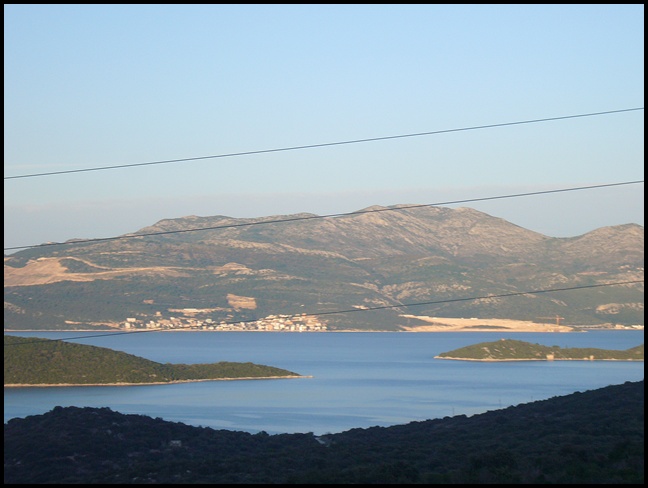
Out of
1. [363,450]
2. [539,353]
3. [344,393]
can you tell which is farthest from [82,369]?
[539,353]

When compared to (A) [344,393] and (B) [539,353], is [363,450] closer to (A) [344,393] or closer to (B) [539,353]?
(A) [344,393]

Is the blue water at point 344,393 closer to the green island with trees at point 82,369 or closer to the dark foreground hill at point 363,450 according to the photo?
the green island with trees at point 82,369

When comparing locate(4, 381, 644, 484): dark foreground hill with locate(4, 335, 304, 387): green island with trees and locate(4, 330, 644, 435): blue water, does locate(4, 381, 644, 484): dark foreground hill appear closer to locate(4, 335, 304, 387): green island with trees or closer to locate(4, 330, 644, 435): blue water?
locate(4, 330, 644, 435): blue water

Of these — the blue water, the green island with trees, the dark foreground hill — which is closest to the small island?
the blue water

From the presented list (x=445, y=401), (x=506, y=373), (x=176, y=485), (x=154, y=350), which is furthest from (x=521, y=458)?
(x=154, y=350)

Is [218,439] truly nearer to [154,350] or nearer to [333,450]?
[333,450]
